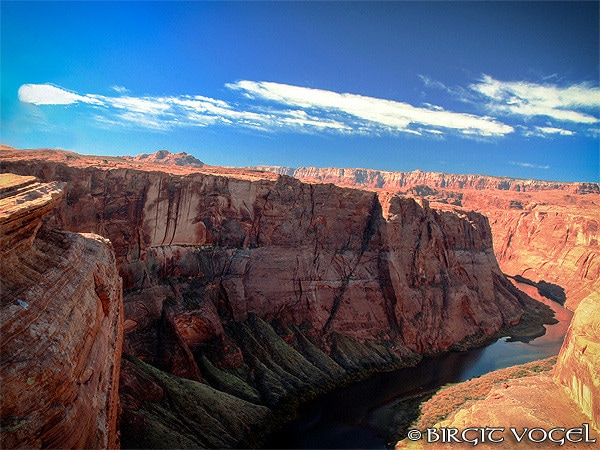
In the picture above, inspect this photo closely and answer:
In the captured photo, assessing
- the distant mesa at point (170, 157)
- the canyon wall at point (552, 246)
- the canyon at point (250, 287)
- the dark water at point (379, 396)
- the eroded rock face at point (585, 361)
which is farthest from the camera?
the distant mesa at point (170, 157)

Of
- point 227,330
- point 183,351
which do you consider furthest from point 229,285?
point 183,351

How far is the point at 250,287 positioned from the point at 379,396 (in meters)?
22.6

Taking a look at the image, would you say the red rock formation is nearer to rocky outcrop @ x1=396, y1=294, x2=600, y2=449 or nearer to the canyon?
the canyon

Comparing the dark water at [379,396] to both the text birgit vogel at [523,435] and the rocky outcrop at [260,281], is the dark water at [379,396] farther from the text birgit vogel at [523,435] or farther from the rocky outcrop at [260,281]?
the text birgit vogel at [523,435]

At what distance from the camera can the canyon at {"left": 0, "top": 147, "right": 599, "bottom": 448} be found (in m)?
37.0

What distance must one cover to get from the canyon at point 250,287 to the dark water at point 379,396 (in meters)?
2.16

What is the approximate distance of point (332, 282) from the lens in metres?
62.9

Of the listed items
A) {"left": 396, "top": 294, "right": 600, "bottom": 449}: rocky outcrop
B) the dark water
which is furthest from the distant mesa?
{"left": 396, "top": 294, "right": 600, "bottom": 449}: rocky outcrop

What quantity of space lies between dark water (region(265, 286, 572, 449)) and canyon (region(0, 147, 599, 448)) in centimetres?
216

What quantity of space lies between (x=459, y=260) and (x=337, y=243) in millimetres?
32210

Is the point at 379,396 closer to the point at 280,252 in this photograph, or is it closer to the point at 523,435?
the point at 523,435

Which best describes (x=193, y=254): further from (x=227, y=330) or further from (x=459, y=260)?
(x=459, y=260)

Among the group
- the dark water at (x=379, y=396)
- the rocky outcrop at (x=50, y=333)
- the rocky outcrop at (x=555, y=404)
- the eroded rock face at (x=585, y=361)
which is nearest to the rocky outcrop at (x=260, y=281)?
the dark water at (x=379, y=396)

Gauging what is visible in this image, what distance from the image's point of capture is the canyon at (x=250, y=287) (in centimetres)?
3700
